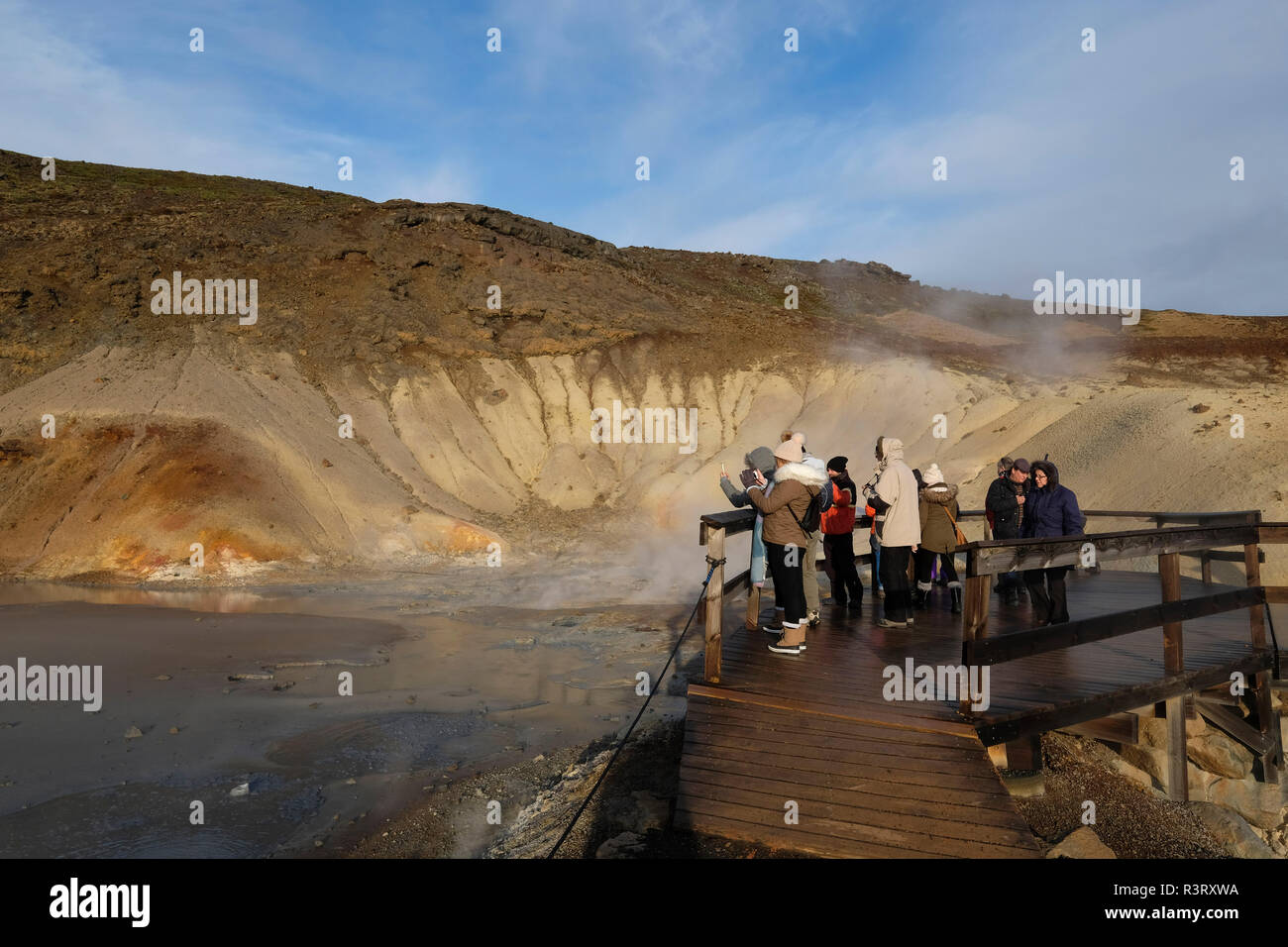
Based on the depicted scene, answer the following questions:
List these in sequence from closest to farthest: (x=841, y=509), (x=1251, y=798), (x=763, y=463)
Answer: (x=763, y=463), (x=1251, y=798), (x=841, y=509)

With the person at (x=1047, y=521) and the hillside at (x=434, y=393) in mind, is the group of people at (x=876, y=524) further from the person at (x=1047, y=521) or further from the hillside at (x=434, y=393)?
the hillside at (x=434, y=393)

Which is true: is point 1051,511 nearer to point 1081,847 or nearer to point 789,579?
point 789,579

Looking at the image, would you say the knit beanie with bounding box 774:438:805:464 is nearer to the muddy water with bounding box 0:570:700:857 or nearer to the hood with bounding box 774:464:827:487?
the hood with bounding box 774:464:827:487

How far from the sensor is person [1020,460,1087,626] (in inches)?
332

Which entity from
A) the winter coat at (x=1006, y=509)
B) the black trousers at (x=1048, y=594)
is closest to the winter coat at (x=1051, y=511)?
the black trousers at (x=1048, y=594)

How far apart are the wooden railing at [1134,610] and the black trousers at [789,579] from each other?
455mm

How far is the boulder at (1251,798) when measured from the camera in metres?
8.40

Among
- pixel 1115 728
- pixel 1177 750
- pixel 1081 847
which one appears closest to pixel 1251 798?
pixel 1177 750

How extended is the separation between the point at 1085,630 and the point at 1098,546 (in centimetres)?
65

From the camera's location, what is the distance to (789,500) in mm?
6953

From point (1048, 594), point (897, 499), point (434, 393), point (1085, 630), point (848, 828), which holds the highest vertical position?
point (434, 393)

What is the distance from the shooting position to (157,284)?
29.1m
